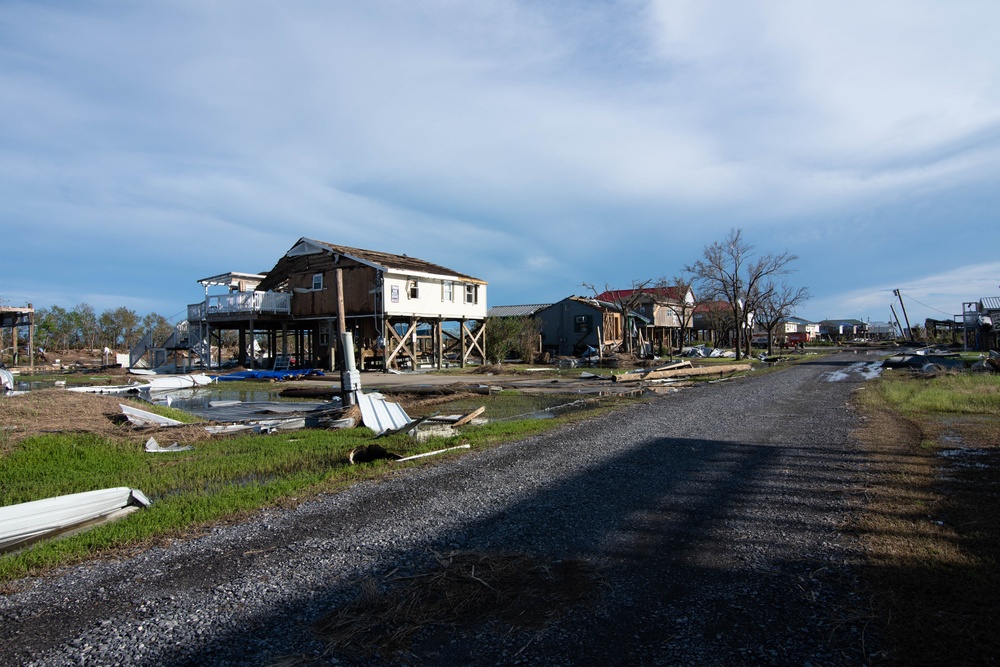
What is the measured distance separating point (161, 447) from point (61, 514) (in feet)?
17.0

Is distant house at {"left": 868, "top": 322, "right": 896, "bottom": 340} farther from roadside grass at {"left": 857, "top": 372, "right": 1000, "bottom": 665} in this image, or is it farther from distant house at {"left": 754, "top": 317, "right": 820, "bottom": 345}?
roadside grass at {"left": 857, "top": 372, "right": 1000, "bottom": 665}

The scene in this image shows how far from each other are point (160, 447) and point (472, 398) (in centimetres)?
1061

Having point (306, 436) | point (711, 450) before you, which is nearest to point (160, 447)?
point (306, 436)

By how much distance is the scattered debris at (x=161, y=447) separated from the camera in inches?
393

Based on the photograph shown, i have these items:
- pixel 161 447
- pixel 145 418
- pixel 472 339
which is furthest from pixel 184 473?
pixel 472 339

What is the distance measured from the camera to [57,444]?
927cm

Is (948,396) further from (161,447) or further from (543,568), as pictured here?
(161,447)

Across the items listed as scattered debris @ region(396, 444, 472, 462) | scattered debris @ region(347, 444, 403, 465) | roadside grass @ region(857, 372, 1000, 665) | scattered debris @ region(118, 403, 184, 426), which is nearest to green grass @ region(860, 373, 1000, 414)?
roadside grass @ region(857, 372, 1000, 665)

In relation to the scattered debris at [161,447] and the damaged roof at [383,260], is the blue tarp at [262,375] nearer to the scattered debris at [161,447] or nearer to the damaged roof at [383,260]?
the damaged roof at [383,260]

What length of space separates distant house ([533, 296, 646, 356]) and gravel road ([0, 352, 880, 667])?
41342 millimetres

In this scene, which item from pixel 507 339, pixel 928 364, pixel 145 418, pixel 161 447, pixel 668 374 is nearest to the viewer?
pixel 161 447

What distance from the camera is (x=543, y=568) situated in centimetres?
439

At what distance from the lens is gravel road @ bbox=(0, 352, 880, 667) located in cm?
328

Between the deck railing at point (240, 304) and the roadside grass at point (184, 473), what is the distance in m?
22.7
